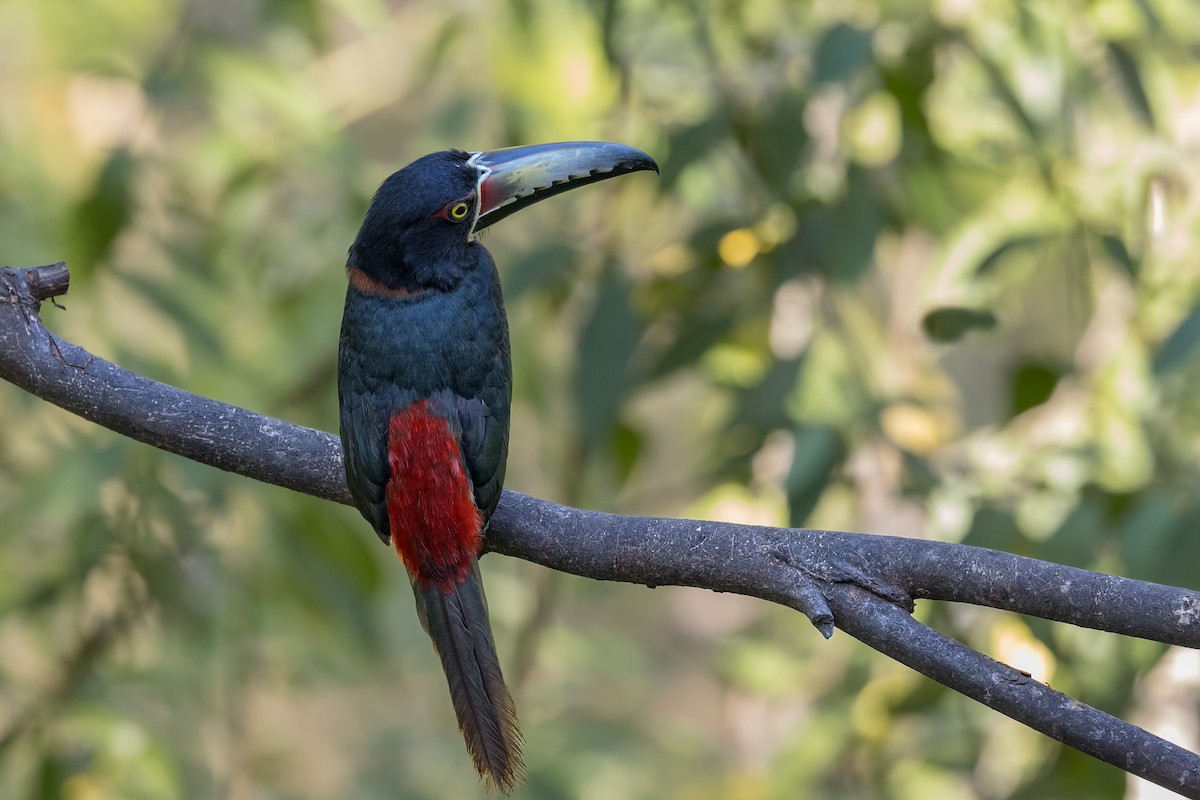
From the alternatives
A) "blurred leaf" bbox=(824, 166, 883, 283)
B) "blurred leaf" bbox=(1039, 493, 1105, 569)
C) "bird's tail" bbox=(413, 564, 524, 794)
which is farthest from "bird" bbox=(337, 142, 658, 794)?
"blurred leaf" bbox=(1039, 493, 1105, 569)

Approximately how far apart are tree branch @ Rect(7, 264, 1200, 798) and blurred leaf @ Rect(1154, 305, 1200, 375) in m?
0.78

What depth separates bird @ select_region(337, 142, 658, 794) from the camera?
7.23 ft

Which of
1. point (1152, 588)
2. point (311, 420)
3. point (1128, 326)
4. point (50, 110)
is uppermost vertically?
point (50, 110)

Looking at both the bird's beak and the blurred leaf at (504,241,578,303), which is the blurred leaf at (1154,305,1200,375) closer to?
the bird's beak

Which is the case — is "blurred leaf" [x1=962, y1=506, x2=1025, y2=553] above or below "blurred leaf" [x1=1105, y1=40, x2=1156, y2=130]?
below

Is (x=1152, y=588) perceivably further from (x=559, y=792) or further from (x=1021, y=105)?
(x=559, y=792)

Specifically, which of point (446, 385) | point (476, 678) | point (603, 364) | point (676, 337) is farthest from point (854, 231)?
point (476, 678)

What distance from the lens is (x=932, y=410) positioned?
3797mm

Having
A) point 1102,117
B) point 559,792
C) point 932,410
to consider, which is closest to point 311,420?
point 559,792

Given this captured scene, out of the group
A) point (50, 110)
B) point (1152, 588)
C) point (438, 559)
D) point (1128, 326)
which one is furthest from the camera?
point (50, 110)

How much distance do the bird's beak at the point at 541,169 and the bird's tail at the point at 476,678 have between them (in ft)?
2.67

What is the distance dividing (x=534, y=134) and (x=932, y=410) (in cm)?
135

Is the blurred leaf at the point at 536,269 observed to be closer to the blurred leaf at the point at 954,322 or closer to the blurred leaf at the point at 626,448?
the blurred leaf at the point at 626,448

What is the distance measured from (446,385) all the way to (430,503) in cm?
27
